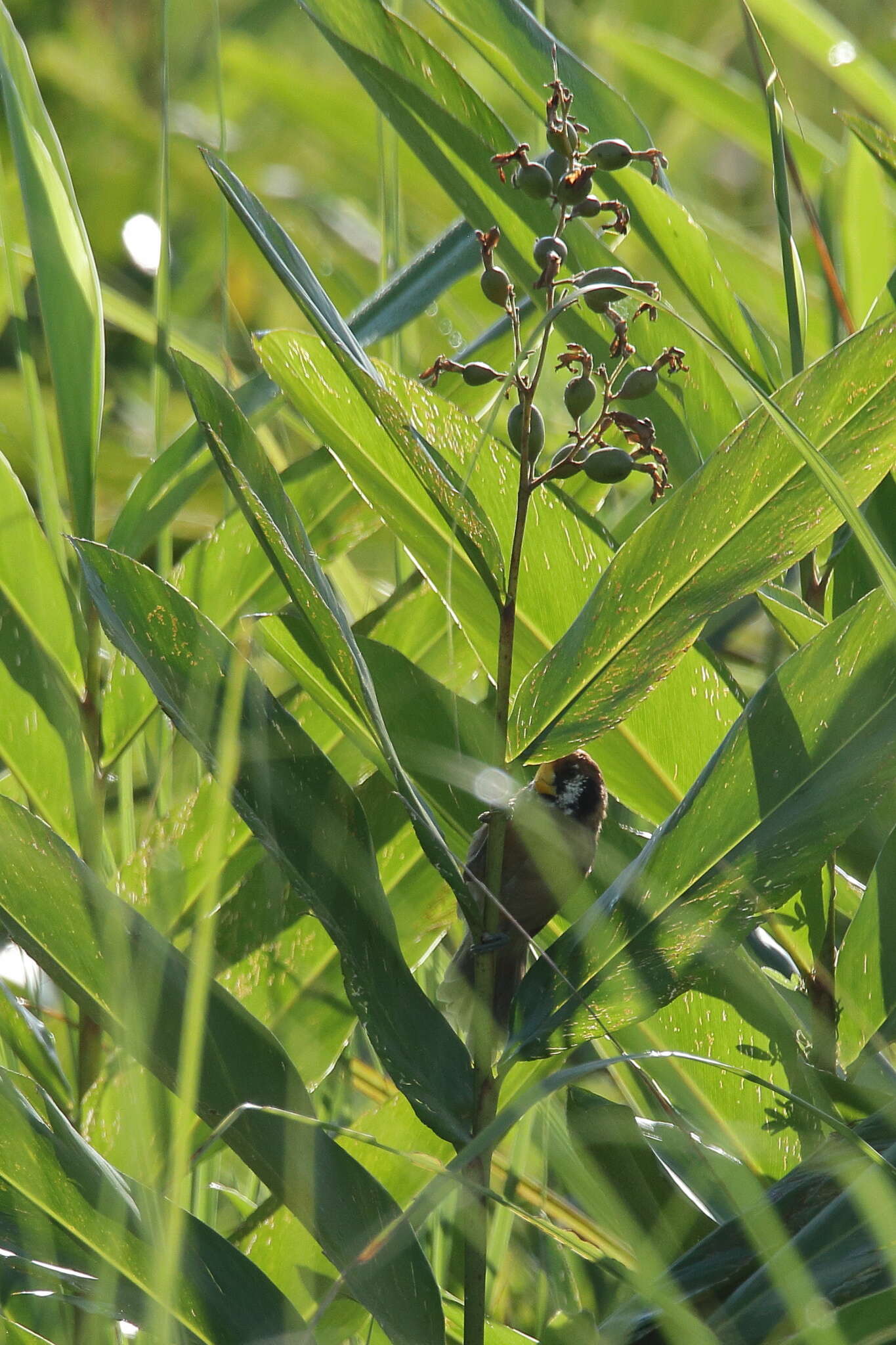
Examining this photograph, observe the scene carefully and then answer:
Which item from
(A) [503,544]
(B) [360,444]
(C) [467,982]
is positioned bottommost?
(C) [467,982]

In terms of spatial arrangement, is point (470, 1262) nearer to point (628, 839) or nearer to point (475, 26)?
point (628, 839)

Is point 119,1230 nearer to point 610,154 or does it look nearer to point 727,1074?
point 727,1074

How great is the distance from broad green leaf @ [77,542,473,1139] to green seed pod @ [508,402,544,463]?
0.21m

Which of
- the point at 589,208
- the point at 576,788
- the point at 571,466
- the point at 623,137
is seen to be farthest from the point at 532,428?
the point at 576,788

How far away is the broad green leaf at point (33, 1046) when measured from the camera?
0.88 m

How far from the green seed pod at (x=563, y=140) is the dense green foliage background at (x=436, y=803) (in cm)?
15

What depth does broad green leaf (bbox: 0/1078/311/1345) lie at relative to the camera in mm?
697

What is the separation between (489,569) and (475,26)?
1.59 ft

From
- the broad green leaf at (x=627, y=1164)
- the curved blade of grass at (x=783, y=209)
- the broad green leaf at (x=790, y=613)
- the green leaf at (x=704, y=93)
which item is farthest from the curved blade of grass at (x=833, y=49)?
the broad green leaf at (x=627, y=1164)

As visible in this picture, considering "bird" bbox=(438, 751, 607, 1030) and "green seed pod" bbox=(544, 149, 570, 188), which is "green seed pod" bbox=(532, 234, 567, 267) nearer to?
"green seed pod" bbox=(544, 149, 570, 188)

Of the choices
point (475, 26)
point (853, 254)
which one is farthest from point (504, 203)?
point (853, 254)

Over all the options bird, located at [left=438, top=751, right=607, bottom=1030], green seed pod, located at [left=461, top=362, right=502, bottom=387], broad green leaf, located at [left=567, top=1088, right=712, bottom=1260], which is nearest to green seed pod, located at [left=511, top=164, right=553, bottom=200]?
green seed pod, located at [left=461, top=362, right=502, bottom=387]

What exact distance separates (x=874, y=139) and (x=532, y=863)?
0.59 meters

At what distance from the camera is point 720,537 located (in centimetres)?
74
